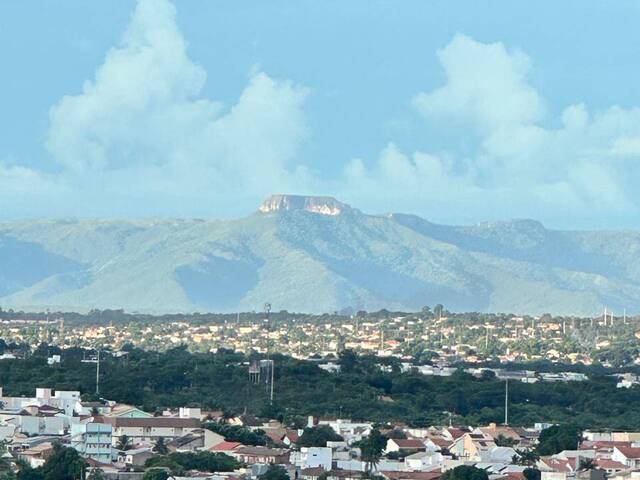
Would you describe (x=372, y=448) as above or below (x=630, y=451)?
below

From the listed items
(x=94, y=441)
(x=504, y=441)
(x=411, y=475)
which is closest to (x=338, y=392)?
(x=504, y=441)

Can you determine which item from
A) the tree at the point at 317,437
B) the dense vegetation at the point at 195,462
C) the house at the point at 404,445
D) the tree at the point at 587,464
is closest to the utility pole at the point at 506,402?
the tree at the point at 317,437

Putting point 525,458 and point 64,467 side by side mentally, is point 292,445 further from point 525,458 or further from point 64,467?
point 64,467

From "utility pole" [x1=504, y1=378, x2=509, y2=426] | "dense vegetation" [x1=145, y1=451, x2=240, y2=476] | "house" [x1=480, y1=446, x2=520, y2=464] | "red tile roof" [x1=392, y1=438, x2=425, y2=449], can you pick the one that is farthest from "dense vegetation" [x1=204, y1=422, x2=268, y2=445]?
"utility pole" [x1=504, y1=378, x2=509, y2=426]

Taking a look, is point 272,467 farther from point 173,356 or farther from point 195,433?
point 173,356

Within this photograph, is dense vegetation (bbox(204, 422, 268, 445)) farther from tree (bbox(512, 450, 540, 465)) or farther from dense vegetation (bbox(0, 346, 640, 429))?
tree (bbox(512, 450, 540, 465))

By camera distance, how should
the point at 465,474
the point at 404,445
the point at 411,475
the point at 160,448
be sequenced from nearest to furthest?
1. the point at 465,474
2. the point at 411,475
3. the point at 160,448
4. the point at 404,445

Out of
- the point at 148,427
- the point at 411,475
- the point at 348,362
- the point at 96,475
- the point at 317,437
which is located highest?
the point at 348,362
